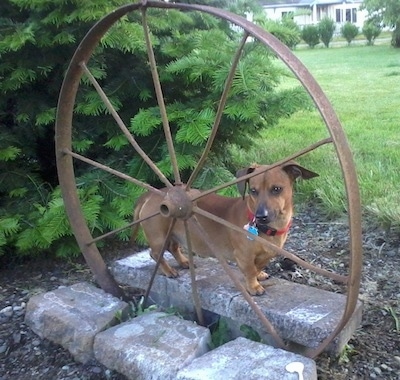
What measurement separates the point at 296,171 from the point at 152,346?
819mm

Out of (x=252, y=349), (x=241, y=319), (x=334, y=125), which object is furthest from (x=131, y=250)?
(x=334, y=125)

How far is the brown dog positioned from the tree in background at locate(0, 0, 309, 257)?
596 mm

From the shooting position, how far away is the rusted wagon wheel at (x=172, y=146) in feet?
5.57

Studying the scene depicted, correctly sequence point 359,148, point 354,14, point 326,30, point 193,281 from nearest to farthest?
point 193,281
point 359,148
point 326,30
point 354,14

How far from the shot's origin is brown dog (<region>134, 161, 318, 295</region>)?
215 cm

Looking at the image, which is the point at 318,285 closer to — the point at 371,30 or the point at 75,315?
the point at 75,315

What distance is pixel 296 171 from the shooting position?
7.19ft

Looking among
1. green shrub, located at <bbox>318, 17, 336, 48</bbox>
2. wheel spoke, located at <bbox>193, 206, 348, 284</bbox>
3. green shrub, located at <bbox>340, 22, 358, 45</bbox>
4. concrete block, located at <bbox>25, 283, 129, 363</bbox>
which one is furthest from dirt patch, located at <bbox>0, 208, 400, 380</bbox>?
green shrub, located at <bbox>340, 22, 358, 45</bbox>

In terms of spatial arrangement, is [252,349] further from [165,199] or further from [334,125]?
[334,125]

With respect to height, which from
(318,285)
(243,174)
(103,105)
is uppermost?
(103,105)

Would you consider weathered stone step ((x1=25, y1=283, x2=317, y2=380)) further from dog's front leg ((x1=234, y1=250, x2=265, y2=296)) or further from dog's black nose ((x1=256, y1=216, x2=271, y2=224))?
dog's black nose ((x1=256, y1=216, x2=271, y2=224))

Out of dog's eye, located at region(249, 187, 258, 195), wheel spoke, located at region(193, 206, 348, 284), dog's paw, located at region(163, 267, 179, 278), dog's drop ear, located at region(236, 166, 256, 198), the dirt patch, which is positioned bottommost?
the dirt patch

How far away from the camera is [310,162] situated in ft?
15.3

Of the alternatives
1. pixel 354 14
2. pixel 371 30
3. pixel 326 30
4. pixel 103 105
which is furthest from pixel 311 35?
pixel 103 105
